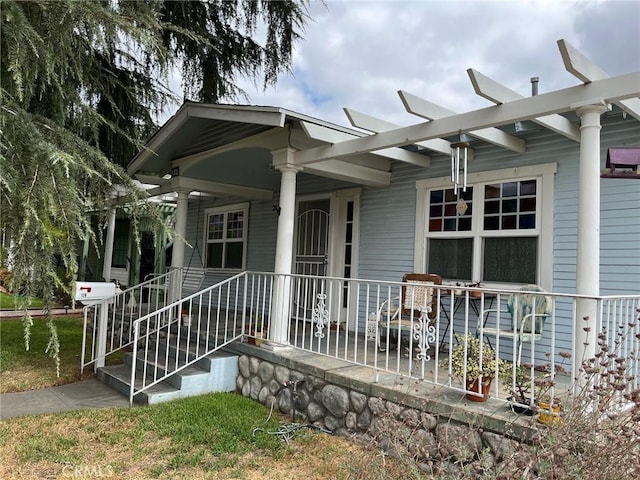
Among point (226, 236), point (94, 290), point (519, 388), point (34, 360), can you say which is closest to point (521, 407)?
point (519, 388)

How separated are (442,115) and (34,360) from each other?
6.01 m

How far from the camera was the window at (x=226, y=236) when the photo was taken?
8.70 meters

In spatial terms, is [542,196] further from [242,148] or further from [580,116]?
[242,148]

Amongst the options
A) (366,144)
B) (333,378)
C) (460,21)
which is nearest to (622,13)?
(460,21)

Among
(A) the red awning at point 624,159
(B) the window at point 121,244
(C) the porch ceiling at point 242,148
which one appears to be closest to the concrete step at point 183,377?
(C) the porch ceiling at point 242,148

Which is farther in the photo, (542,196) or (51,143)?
(542,196)

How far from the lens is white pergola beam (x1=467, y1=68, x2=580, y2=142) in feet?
9.96

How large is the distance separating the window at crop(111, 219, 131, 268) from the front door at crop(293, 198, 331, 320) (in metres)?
7.07

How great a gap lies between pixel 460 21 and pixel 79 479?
6.32m

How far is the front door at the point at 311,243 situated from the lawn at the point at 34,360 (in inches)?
130

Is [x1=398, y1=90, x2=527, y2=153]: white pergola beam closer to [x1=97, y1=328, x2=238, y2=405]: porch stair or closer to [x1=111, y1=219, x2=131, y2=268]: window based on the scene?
[x1=97, y1=328, x2=238, y2=405]: porch stair

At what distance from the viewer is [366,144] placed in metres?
4.41

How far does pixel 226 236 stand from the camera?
9.10 meters

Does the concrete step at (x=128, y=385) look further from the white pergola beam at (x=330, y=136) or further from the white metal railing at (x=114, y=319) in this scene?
the white pergola beam at (x=330, y=136)
